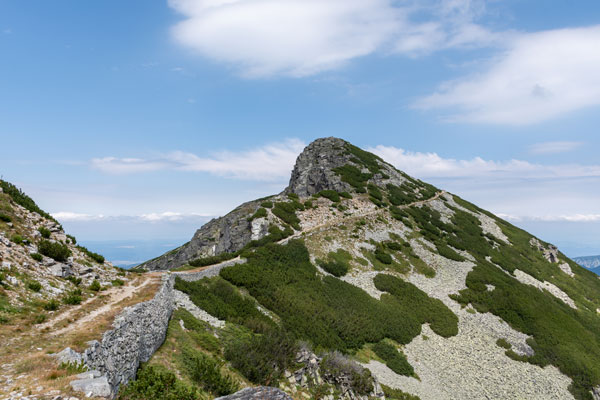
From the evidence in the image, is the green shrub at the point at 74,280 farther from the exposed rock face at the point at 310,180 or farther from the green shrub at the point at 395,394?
the exposed rock face at the point at 310,180

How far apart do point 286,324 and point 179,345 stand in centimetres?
1117

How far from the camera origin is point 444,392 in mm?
26391

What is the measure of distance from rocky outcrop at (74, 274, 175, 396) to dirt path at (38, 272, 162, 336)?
1431 millimetres

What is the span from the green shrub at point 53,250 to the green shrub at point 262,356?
12.2 meters

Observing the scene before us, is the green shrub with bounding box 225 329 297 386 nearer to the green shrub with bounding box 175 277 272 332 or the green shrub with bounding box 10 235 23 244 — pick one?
the green shrub with bounding box 175 277 272 332

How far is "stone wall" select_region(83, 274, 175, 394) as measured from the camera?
1189 centimetres

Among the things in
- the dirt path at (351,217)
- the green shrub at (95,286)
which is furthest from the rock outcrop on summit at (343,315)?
the dirt path at (351,217)

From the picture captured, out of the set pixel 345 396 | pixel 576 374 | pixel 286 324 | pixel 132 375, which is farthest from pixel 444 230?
pixel 132 375

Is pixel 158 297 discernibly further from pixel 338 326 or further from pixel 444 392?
pixel 444 392

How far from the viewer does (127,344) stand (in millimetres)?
13898

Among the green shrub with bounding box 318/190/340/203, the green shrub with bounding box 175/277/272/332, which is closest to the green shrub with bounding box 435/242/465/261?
the green shrub with bounding box 318/190/340/203

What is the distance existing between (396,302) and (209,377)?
27.4 m

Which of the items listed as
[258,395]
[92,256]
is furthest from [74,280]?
[258,395]

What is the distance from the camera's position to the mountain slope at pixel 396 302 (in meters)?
25.8
